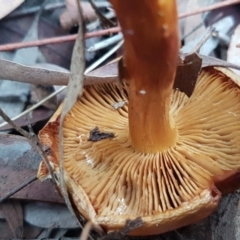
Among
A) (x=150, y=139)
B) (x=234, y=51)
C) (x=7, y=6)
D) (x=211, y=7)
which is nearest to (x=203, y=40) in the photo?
(x=234, y=51)

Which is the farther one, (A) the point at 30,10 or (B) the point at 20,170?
(A) the point at 30,10

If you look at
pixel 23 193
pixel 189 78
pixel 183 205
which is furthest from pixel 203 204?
pixel 23 193

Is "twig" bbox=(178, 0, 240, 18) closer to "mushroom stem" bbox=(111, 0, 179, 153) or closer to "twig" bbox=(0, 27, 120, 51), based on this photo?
"twig" bbox=(0, 27, 120, 51)

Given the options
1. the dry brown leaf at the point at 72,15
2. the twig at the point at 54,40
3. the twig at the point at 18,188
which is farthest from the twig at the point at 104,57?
the twig at the point at 18,188

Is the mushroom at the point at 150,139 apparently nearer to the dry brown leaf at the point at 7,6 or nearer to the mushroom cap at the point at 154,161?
the mushroom cap at the point at 154,161

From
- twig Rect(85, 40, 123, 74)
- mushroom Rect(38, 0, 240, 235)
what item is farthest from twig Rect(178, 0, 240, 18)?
mushroom Rect(38, 0, 240, 235)

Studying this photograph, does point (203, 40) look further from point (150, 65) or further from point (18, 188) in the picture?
point (18, 188)
